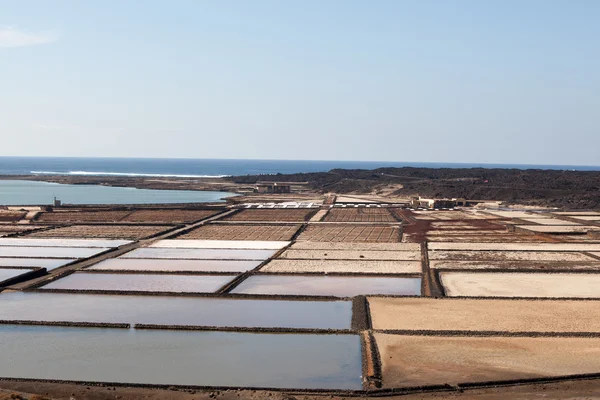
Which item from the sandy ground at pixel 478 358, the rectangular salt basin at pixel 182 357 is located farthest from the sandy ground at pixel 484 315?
the rectangular salt basin at pixel 182 357

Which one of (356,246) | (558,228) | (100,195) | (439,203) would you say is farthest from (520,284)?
(100,195)

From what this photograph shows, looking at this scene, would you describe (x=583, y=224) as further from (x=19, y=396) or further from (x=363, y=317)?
(x=19, y=396)

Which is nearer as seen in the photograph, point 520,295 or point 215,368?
point 215,368

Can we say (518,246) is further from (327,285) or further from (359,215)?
(359,215)

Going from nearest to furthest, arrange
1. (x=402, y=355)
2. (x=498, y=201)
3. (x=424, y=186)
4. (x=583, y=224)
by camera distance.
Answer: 1. (x=402, y=355)
2. (x=583, y=224)
3. (x=498, y=201)
4. (x=424, y=186)

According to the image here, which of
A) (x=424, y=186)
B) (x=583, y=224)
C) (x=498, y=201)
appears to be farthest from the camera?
(x=424, y=186)

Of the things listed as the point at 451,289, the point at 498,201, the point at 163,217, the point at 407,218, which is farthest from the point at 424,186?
the point at 451,289
